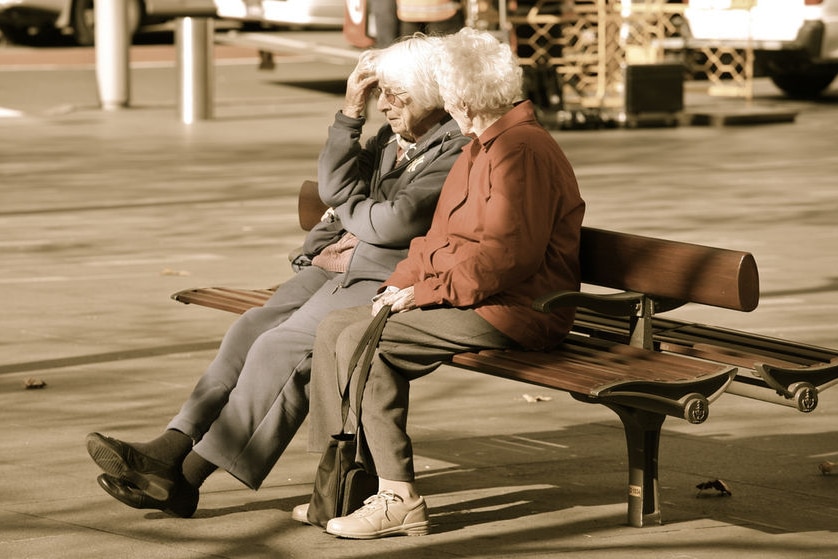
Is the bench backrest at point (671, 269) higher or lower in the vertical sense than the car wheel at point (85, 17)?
higher

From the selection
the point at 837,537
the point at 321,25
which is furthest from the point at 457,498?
the point at 321,25

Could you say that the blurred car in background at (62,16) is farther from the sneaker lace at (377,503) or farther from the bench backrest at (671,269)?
the sneaker lace at (377,503)

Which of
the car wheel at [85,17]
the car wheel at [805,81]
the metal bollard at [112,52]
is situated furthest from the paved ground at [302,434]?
the car wheel at [85,17]

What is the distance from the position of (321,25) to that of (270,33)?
157 inches

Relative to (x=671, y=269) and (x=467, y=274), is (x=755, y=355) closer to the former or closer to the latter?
(x=671, y=269)

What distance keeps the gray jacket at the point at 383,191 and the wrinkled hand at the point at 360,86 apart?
38 millimetres

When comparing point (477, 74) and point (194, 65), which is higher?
point (477, 74)

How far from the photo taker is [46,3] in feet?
81.0

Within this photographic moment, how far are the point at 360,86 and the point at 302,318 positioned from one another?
74 centimetres

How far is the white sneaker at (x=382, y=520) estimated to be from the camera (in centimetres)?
487

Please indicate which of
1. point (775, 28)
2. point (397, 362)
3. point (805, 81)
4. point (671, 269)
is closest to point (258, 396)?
point (397, 362)

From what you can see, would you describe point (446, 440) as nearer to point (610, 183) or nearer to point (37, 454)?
point (37, 454)

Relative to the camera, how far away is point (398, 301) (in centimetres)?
503

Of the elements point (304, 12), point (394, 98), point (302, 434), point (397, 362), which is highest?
point (394, 98)
